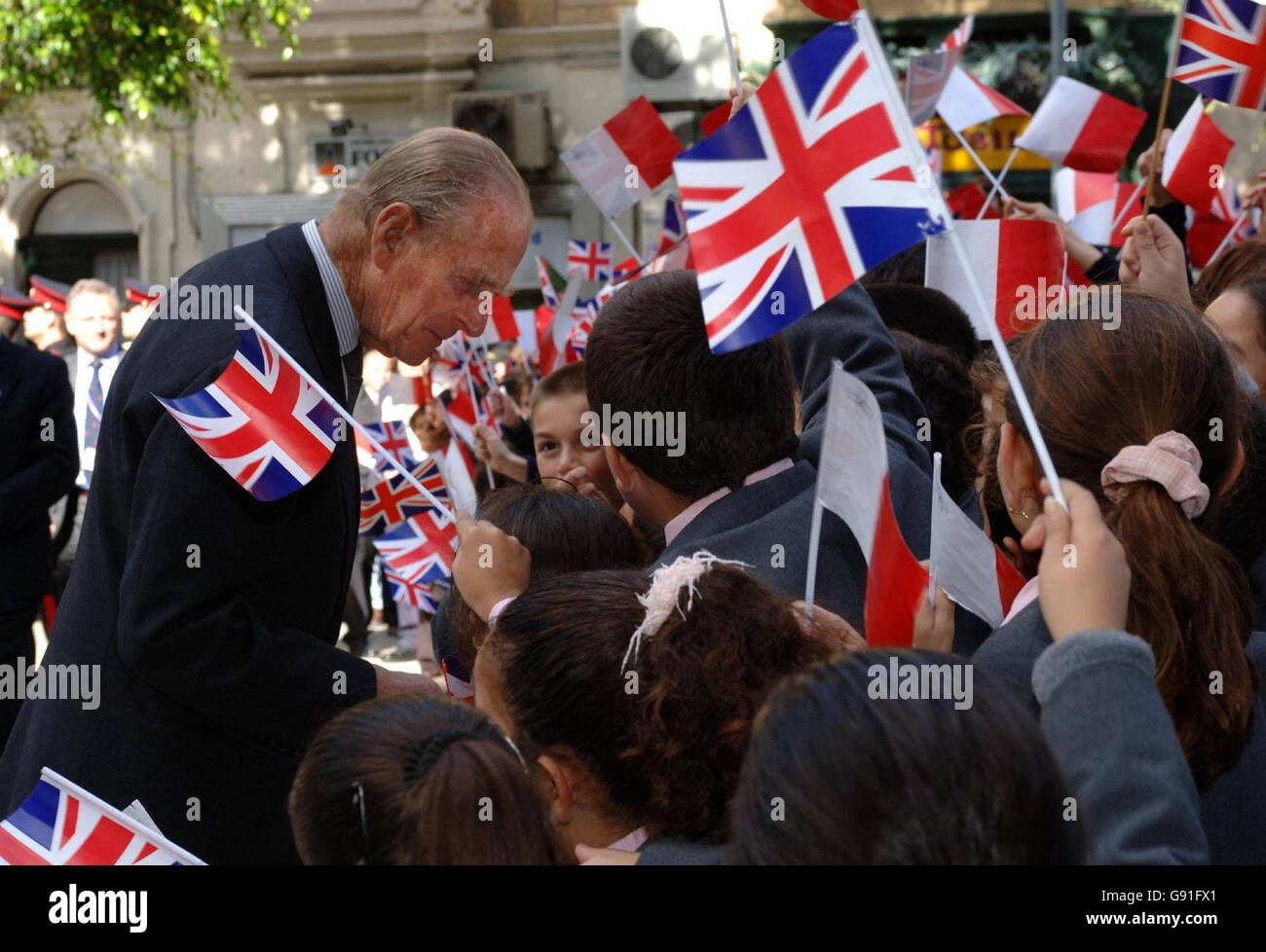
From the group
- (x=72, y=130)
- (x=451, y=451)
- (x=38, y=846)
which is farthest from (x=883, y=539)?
(x=72, y=130)

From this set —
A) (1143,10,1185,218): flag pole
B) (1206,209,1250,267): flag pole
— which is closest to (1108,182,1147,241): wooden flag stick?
(1206,209,1250,267): flag pole

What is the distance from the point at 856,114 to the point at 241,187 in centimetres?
1601

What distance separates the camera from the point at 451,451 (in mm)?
5355

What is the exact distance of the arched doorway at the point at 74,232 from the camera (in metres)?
17.9

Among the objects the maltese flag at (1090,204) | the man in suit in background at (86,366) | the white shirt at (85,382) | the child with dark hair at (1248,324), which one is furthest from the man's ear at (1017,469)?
the white shirt at (85,382)

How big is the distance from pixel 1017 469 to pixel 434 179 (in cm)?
103

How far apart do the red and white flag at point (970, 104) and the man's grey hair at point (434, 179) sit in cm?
422

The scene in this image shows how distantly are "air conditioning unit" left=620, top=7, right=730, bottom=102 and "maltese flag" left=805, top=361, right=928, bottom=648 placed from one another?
45.6 feet

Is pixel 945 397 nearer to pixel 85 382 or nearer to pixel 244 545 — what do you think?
pixel 244 545

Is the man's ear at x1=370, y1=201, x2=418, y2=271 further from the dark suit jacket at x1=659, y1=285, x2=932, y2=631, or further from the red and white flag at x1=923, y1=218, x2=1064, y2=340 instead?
the red and white flag at x1=923, y1=218, x2=1064, y2=340

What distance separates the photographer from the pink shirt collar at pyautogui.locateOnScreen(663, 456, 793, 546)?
240cm

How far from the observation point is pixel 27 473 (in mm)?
5355

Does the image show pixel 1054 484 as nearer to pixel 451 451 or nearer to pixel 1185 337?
pixel 1185 337

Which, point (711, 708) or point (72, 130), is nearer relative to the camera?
point (711, 708)
